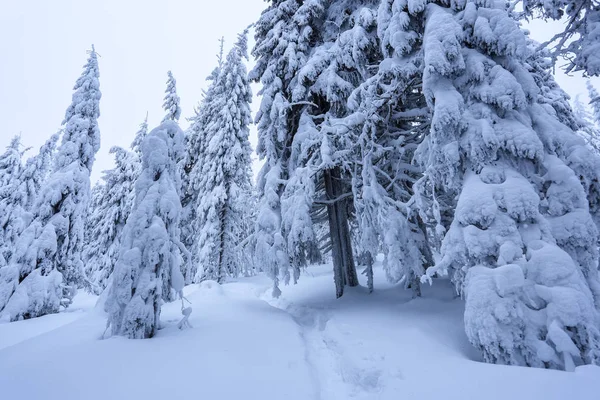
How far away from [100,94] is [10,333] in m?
11.1

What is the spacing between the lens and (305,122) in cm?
1003

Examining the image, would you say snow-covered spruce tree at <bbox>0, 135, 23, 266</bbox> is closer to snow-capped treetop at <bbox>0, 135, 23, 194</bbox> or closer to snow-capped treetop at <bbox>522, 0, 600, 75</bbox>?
snow-capped treetop at <bbox>0, 135, 23, 194</bbox>

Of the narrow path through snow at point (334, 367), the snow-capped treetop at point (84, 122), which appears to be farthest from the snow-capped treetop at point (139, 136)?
the narrow path through snow at point (334, 367)

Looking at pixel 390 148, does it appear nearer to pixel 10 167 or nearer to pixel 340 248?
pixel 340 248

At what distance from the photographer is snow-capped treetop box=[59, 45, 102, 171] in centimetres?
1338

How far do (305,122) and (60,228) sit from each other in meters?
11.4

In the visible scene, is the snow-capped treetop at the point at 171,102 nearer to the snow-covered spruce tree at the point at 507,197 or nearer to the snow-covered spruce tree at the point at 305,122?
the snow-covered spruce tree at the point at 305,122

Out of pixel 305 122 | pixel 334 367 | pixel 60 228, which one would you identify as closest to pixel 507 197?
pixel 334 367

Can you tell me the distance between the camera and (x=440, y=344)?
188 inches

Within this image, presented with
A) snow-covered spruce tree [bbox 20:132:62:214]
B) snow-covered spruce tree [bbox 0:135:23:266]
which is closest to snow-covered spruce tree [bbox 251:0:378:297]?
snow-covered spruce tree [bbox 20:132:62:214]

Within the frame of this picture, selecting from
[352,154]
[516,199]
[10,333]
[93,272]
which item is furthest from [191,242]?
[516,199]

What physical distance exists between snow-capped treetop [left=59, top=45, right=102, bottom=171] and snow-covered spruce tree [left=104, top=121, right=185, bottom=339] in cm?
924

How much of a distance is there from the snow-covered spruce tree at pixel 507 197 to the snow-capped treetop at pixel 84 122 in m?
14.7

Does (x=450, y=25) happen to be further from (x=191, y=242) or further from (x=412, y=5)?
(x=191, y=242)
